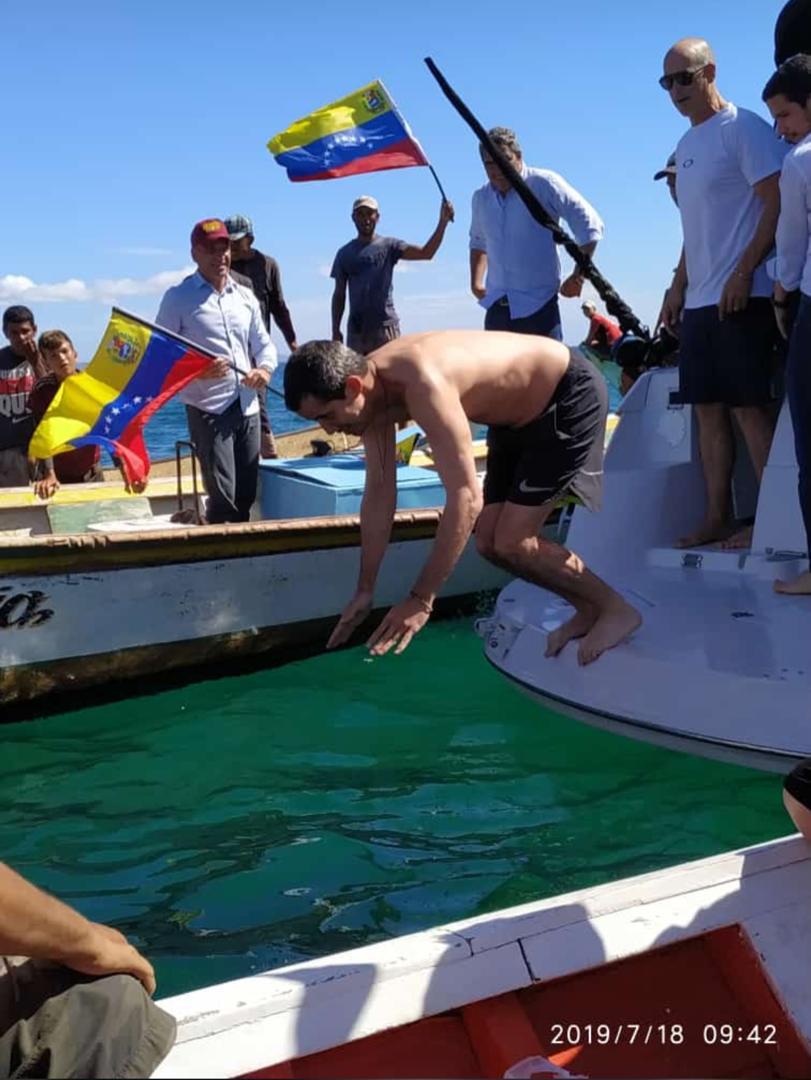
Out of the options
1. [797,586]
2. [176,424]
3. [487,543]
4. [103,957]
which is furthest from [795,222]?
[176,424]

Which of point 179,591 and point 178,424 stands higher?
point 179,591

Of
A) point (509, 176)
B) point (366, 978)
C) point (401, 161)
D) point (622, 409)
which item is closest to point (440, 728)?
point (622, 409)

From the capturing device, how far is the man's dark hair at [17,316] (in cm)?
817

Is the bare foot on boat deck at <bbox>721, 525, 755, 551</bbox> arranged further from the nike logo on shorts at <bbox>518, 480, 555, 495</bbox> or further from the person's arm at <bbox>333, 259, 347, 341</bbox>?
the person's arm at <bbox>333, 259, 347, 341</bbox>

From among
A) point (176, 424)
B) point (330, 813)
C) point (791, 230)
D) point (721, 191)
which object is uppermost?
point (721, 191)

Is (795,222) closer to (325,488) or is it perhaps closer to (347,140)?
(325,488)

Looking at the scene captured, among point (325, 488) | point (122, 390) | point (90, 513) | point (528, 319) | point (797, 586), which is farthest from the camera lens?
point (90, 513)

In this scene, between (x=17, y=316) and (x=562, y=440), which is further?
(x=17, y=316)

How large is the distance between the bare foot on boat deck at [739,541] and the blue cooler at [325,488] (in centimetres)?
251

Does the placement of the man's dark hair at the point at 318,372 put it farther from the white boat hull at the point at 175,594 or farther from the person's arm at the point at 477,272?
the person's arm at the point at 477,272

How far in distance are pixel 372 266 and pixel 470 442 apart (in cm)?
566

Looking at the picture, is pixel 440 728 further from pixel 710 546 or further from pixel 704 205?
pixel 704 205

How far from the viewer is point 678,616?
4.95 m

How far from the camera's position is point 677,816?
4.61 meters
